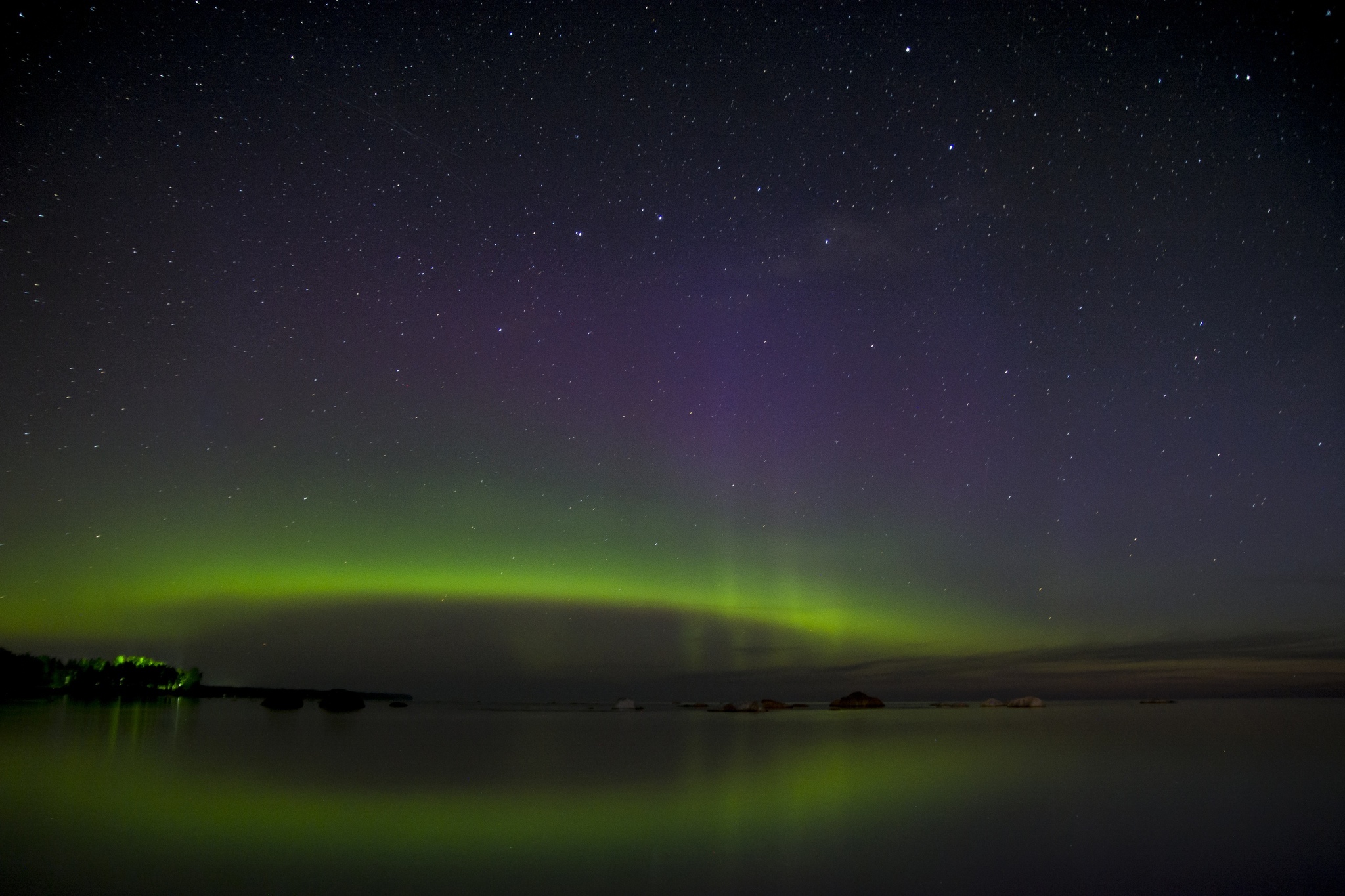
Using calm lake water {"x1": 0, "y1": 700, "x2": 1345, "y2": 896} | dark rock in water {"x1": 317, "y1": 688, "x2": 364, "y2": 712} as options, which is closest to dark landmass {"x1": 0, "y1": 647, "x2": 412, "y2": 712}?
dark rock in water {"x1": 317, "y1": 688, "x2": 364, "y2": 712}

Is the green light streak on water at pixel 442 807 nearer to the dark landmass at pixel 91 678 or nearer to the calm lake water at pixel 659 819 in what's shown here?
the calm lake water at pixel 659 819

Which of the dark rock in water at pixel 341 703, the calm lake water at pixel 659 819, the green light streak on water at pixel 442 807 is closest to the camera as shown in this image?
the calm lake water at pixel 659 819

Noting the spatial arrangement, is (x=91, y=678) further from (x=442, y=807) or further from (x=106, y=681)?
(x=442, y=807)

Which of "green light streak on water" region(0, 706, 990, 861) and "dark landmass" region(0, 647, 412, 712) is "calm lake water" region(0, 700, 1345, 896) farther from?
"dark landmass" region(0, 647, 412, 712)

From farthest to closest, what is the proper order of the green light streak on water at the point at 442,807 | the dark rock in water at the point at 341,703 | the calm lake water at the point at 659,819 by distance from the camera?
1. the dark rock in water at the point at 341,703
2. the green light streak on water at the point at 442,807
3. the calm lake water at the point at 659,819

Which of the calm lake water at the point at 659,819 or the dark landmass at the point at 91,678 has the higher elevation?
the calm lake water at the point at 659,819

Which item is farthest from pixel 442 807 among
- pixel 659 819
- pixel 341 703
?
pixel 341 703

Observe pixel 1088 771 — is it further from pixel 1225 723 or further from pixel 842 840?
pixel 1225 723

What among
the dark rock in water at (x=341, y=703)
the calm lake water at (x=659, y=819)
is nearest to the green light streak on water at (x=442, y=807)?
the calm lake water at (x=659, y=819)

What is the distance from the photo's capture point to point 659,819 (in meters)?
13.0

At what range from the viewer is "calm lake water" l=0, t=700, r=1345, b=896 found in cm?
902

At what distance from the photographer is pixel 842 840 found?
1143 centimetres

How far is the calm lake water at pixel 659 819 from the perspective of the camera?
902 cm

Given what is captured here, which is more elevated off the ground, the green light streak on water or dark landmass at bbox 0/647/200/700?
the green light streak on water
